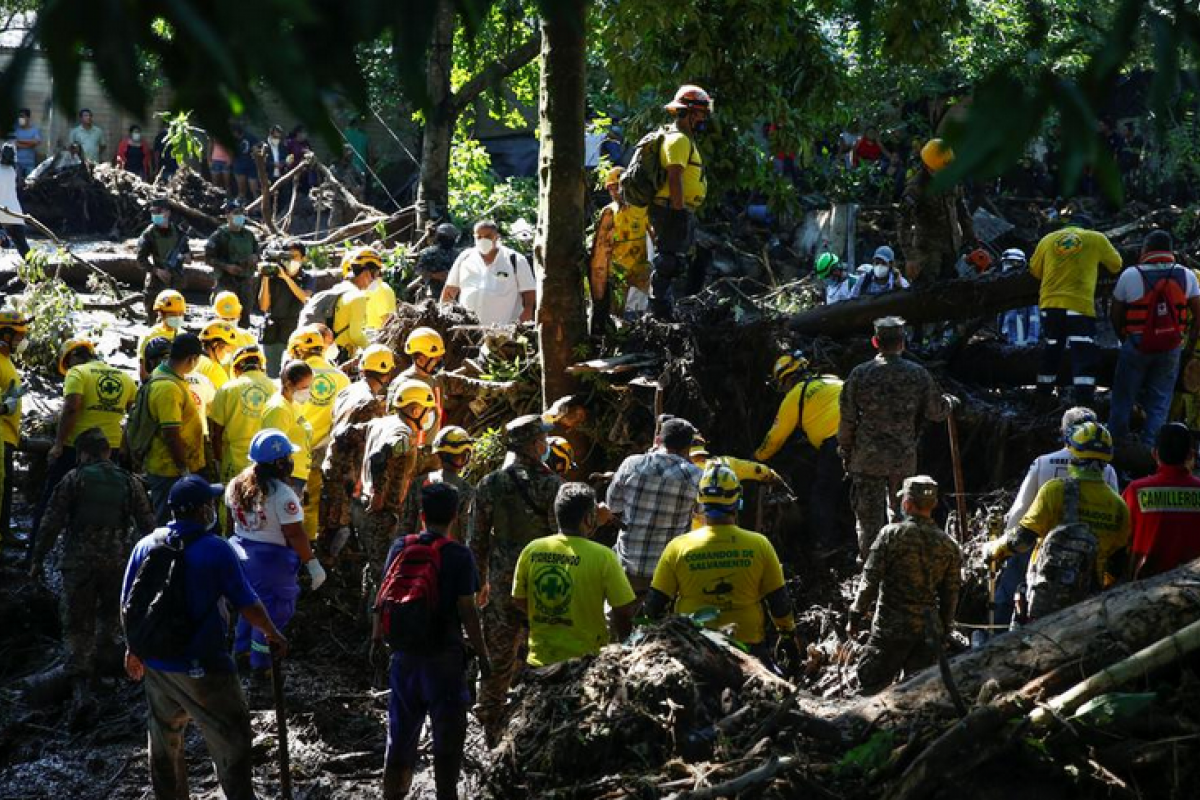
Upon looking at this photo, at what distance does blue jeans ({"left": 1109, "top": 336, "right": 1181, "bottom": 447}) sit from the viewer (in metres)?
11.7

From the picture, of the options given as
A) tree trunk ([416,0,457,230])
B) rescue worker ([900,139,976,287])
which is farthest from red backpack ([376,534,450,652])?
tree trunk ([416,0,457,230])

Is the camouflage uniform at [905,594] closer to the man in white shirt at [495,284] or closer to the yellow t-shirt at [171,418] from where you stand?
the yellow t-shirt at [171,418]

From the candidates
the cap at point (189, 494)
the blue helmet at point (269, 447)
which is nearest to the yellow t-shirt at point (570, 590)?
the cap at point (189, 494)

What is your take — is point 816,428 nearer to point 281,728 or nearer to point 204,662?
point 281,728

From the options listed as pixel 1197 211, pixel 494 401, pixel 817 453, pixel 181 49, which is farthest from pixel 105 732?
pixel 1197 211

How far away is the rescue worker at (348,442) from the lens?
11352mm

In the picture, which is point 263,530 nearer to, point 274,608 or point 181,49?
point 274,608

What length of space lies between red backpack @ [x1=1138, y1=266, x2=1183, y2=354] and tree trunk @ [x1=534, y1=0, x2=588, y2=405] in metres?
4.40

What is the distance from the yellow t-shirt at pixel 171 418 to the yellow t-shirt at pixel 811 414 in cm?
420

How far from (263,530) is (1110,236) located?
11.7m

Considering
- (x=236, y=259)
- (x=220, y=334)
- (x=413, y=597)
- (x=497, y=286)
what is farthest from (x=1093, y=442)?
(x=236, y=259)

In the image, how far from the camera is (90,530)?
10.7 metres

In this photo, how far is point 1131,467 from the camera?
1177 cm

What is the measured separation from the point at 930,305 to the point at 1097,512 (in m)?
4.63
